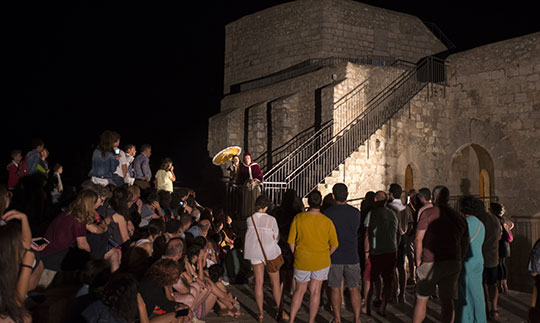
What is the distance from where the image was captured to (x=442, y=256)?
185 inches

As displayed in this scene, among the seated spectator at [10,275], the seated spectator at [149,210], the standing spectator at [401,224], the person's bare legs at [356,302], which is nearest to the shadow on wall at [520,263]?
the standing spectator at [401,224]

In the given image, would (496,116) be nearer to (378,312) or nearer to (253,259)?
(378,312)

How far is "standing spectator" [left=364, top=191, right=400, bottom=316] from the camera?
598 cm

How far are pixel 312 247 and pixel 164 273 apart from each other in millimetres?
1683

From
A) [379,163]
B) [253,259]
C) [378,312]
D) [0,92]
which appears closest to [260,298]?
[253,259]

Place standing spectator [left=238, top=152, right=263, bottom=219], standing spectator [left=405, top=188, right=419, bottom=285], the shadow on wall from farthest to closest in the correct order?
1. the shadow on wall
2. standing spectator [left=238, top=152, right=263, bottom=219]
3. standing spectator [left=405, top=188, right=419, bottom=285]

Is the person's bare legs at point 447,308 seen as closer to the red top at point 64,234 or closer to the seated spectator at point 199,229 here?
the seated spectator at point 199,229

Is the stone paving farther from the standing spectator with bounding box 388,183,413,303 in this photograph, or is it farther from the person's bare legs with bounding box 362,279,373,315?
the standing spectator with bounding box 388,183,413,303

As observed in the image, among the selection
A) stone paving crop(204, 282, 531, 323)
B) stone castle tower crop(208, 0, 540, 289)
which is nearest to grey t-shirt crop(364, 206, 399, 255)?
stone paving crop(204, 282, 531, 323)

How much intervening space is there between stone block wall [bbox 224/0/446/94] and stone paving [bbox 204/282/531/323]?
14.2m

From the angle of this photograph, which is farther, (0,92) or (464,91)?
(0,92)

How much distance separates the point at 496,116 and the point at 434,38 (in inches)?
330

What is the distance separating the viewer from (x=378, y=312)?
245 inches

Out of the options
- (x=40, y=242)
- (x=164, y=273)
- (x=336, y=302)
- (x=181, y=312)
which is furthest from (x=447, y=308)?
(x=40, y=242)
